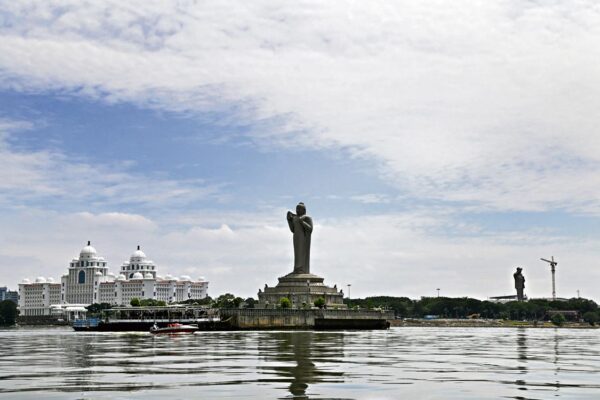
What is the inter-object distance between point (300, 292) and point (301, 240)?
11253 mm

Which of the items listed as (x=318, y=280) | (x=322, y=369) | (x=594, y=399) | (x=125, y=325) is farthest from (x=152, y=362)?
(x=318, y=280)

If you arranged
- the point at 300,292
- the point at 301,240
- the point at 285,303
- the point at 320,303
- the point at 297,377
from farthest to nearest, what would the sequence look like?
the point at 301,240
the point at 300,292
the point at 320,303
the point at 285,303
the point at 297,377

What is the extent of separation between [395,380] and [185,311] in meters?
103

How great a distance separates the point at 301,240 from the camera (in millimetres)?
A: 148875

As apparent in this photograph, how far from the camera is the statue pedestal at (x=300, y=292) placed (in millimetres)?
141250

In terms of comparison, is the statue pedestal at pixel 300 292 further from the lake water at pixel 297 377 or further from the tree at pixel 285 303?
the lake water at pixel 297 377

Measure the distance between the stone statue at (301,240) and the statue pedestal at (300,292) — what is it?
7.82 feet

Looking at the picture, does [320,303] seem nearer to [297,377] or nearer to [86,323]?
[86,323]

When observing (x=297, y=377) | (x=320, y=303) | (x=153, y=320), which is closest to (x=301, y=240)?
(x=320, y=303)

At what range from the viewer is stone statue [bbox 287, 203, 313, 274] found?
149 meters

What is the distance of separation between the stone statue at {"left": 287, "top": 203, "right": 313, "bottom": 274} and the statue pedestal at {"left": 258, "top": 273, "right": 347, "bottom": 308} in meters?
2.38

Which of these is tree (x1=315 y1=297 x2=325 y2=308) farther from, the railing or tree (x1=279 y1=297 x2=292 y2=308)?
the railing

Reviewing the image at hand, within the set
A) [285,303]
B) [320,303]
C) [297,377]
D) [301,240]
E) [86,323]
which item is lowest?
[86,323]

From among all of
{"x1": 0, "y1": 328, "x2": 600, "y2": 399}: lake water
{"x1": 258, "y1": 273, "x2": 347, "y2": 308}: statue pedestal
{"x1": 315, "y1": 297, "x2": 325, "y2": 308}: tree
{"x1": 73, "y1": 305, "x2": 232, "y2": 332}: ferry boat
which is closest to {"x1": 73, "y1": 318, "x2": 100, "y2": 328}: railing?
{"x1": 73, "y1": 305, "x2": 232, "y2": 332}: ferry boat
